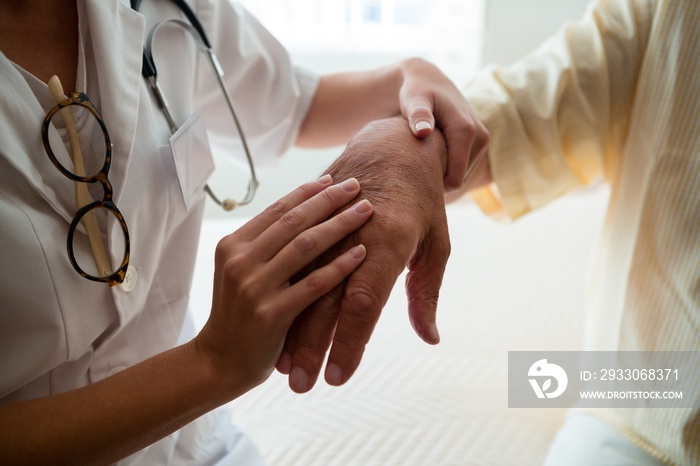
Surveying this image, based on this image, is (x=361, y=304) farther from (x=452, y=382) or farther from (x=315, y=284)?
(x=452, y=382)

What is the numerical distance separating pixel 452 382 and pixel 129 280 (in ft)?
2.21

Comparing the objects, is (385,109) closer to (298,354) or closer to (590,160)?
(590,160)

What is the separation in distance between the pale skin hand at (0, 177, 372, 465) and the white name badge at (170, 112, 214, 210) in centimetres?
19

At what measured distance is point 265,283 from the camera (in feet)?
2.07

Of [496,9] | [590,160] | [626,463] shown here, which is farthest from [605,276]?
[496,9]

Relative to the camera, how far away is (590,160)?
42.5 inches

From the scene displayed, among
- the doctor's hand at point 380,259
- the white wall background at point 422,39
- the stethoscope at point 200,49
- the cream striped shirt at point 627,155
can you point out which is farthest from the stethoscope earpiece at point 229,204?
the white wall background at point 422,39

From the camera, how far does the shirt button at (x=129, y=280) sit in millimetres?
733

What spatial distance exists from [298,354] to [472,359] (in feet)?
2.12

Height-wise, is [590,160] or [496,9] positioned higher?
[590,160]

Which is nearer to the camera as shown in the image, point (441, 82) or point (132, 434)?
point (132, 434)

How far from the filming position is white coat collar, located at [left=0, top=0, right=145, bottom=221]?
2.15 ft

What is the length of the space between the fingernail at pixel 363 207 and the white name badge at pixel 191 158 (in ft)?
0.81

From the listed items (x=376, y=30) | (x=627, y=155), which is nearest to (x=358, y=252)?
(x=627, y=155)
